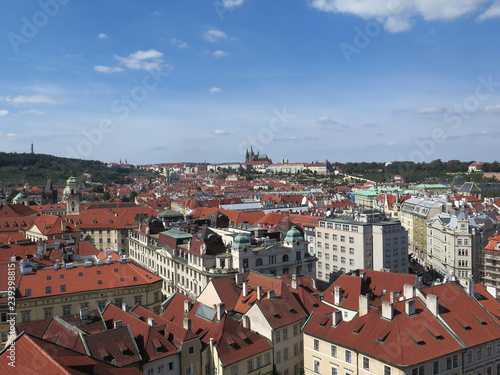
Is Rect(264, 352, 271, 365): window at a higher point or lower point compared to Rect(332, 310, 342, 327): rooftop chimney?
lower

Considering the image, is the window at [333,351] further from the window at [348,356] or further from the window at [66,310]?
the window at [66,310]

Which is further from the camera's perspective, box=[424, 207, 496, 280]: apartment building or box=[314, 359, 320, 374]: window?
box=[424, 207, 496, 280]: apartment building

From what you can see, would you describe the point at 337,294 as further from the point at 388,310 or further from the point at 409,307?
the point at 409,307

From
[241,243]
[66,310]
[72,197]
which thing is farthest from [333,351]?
[72,197]

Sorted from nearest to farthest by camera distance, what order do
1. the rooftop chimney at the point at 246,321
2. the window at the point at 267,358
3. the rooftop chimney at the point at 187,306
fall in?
the window at the point at 267,358, the rooftop chimney at the point at 246,321, the rooftop chimney at the point at 187,306

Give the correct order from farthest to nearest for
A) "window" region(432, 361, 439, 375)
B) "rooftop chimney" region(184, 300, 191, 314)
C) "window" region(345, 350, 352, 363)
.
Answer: "rooftop chimney" region(184, 300, 191, 314) < "window" region(345, 350, 352, 363) < "window" region(432, 361, 439, 375)

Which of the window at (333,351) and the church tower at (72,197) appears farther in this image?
the church tower at (72,197)

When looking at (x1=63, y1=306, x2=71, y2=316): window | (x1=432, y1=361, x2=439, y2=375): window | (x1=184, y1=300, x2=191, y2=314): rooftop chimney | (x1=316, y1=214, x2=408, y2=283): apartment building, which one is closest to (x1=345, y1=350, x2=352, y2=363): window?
(x1=432, y1=361, x2=439, y2=375): window

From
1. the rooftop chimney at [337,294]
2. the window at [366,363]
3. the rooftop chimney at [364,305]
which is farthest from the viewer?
the rooftop chimney at [337,294]

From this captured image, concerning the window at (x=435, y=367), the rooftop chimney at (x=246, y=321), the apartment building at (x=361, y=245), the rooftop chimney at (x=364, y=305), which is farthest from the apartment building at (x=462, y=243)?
the rooftop chimney at (x=246, y=321)

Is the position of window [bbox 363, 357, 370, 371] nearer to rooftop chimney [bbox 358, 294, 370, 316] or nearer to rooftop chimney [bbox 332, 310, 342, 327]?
rooftop chimney [bbox 332, 310, 342, 327]
